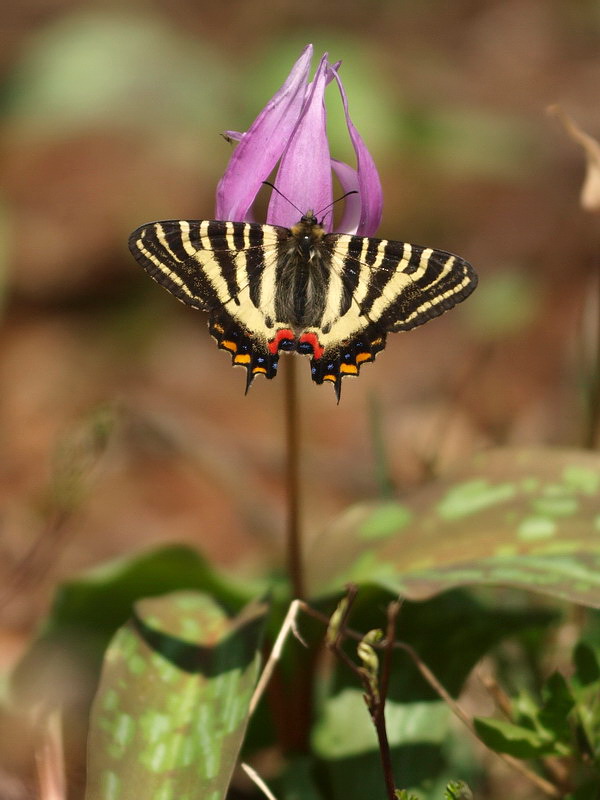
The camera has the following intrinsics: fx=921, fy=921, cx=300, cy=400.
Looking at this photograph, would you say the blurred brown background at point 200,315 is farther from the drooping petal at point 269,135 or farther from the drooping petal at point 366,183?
the drooping petal at point 269,135

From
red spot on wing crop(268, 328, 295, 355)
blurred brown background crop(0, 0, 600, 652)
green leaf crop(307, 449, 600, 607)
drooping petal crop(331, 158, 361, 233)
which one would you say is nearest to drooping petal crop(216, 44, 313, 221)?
drooping petal crop(331, 158, 361, 233)

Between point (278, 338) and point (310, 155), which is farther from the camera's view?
point (278, 338)

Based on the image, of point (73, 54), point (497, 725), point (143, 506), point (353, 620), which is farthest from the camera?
point (73, 54)

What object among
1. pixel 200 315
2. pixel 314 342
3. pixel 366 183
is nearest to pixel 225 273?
pixel 314 342

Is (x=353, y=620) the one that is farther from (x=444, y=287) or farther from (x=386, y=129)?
(x=386, y=129)

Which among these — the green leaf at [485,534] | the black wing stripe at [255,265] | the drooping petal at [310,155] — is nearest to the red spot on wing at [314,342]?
the black wing stripe at [255,265]

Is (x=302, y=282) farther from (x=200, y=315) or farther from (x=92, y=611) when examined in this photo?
(x=200, y=315)

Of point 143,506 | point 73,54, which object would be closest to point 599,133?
point 73,54
